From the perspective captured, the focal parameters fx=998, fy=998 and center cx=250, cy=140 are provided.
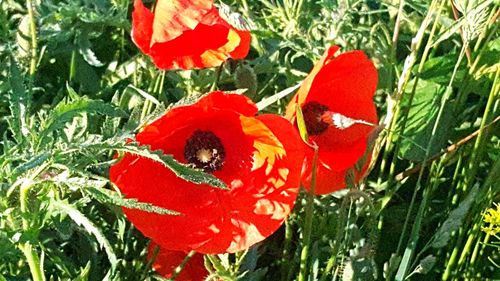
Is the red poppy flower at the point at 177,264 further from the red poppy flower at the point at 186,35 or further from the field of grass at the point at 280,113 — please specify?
the red poppy flower at the point at 186,35

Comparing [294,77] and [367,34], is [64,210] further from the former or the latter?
[367,34]

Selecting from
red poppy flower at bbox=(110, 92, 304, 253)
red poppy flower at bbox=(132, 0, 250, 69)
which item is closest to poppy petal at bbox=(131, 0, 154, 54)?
red poppy flower at bbox=(132, 0, 250, 69)

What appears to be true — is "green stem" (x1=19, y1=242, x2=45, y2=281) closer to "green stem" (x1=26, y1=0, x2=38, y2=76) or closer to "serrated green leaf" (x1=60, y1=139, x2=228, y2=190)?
"serrated green leaf" (x1=60, y1=139, x2=228, y2=190)

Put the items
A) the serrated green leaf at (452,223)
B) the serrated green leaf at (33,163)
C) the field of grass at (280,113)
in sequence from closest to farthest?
1. the serrated green leaf at (33,163)
2. the field of grass at (280,113)
3. the serrated green leaf at (452,223)

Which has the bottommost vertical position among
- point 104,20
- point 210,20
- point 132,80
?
point 132,80

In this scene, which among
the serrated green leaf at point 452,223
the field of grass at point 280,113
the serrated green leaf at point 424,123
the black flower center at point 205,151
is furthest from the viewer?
the serrated green leaf at point 424,123

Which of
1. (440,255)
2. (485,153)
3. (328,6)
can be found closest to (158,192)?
(328,6)

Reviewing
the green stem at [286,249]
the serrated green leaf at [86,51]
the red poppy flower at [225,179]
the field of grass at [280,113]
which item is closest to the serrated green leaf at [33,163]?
the field of grass at [280,113]
